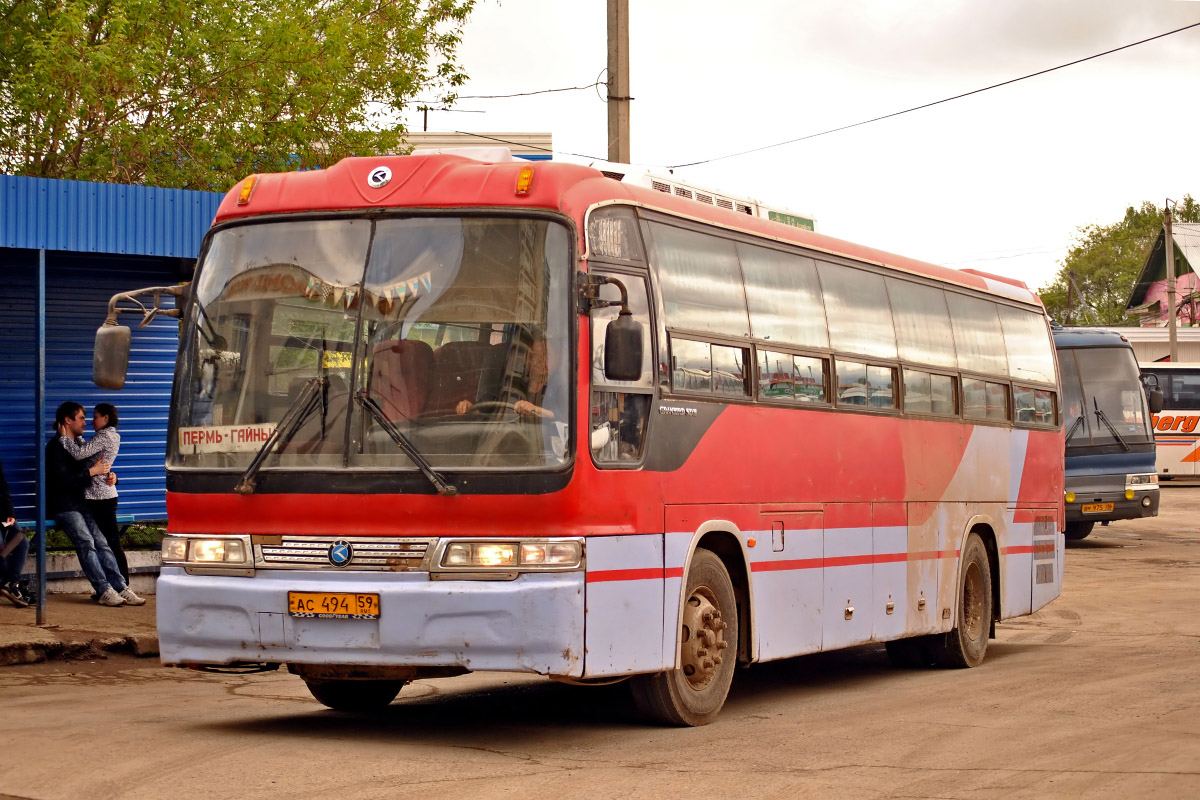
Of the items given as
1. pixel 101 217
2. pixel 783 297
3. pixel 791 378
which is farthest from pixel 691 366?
pixel 101 217

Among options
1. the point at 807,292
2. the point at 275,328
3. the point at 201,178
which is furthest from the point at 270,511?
the point at 201,178

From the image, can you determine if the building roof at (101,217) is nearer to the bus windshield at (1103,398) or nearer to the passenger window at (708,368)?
the passenger window at (708,368)

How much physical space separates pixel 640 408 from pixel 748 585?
5.77 ft

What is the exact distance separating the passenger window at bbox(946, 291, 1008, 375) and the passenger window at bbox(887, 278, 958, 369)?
0.21 metres

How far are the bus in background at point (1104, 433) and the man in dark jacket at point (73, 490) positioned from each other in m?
17.6

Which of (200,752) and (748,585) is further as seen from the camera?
(748,585)

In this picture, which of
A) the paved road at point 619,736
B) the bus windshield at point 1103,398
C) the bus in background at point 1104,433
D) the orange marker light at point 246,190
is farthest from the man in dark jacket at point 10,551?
the bus windshield at point 1103,398

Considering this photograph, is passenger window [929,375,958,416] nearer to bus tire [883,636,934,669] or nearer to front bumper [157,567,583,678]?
Answer: bus tire [883,636,934,669]

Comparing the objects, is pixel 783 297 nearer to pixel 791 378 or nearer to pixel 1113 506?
pixel 791 378

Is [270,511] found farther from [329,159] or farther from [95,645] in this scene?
[329,159]

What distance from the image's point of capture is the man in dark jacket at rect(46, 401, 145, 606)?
594 inches

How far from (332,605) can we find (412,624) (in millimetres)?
469

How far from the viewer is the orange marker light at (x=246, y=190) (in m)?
9.53

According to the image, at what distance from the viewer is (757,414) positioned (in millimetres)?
10539
